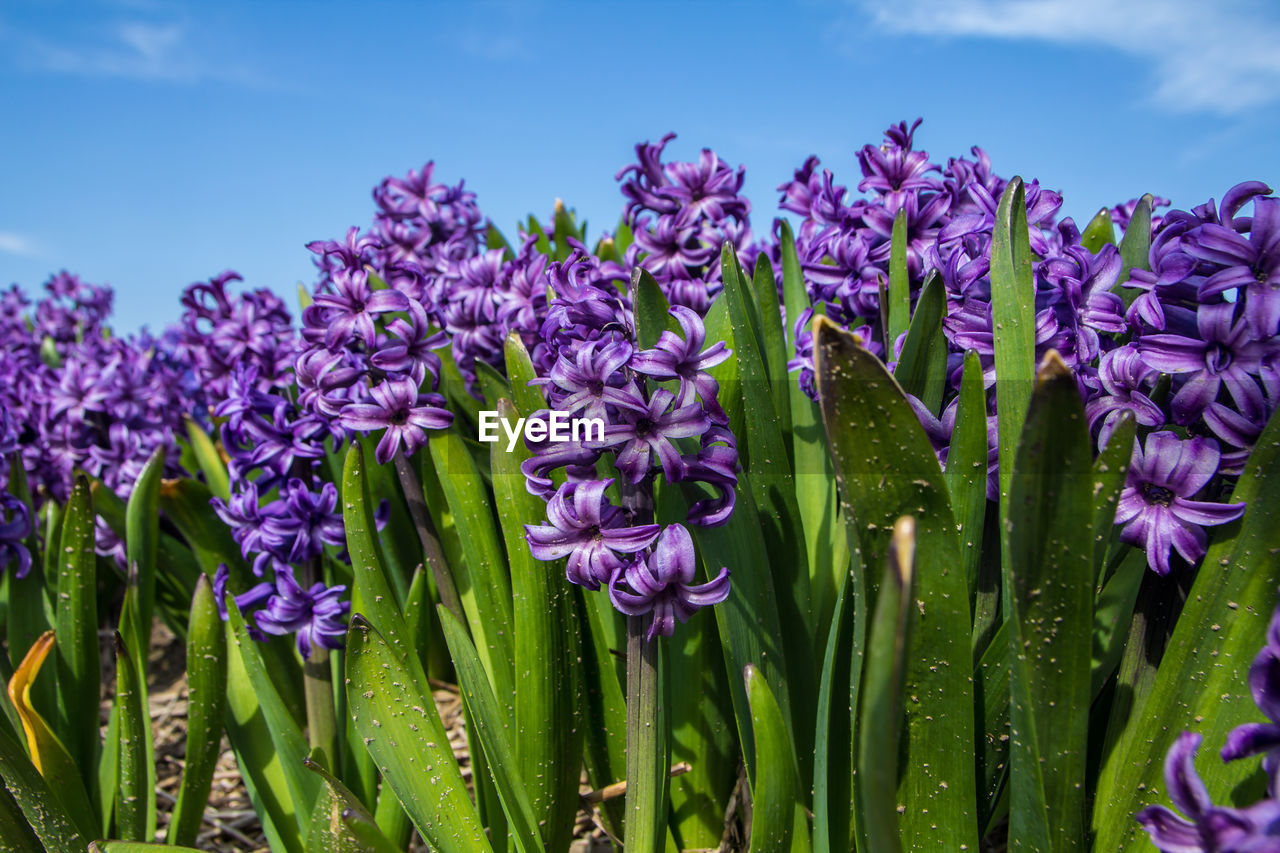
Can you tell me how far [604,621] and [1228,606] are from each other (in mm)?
1240

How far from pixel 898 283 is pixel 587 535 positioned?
1.01 m

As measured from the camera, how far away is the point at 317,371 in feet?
6.58

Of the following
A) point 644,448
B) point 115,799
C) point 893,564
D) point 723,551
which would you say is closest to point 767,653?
point 723,551

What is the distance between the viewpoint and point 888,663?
37.8 inches

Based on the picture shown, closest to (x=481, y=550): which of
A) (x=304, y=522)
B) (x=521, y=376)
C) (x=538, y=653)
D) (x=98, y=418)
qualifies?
(x=538, y=653)

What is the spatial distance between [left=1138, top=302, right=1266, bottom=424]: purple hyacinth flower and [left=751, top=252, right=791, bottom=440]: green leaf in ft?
2.69

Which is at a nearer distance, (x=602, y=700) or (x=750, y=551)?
(x=750, y=551)

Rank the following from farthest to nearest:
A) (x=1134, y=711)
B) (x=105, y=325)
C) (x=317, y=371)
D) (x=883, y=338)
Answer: (x=105, y=325) < (x=883, y=338) < (x=317, y=371) < (x=1134, y=711)

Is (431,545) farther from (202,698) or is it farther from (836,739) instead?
(836,739)

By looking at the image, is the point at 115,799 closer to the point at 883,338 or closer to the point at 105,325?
the point at 883,338

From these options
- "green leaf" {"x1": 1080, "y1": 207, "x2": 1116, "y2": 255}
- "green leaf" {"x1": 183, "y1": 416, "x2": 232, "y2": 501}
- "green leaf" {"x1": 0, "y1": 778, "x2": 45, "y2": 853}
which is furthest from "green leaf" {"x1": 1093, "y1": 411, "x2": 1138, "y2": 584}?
"green leaf" {"x1": 183, "y1": 416, "x2": 232, "y2": 501}

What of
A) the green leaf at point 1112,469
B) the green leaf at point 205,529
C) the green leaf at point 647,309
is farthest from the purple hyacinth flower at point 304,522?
the green leaf at point 1112,469

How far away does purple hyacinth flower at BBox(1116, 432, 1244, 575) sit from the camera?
4.20 ft

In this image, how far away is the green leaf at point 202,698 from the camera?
7.29ft
